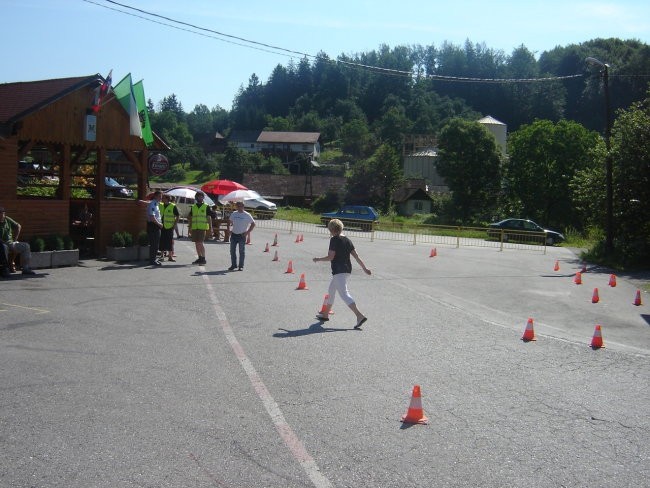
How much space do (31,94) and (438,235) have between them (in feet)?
90.6

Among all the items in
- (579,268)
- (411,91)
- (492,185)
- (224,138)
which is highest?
(411,91)

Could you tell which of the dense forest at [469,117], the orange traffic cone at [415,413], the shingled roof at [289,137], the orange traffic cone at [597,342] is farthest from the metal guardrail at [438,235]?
the shingled roof at [289,137]

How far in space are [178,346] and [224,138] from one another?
138153 millimetres

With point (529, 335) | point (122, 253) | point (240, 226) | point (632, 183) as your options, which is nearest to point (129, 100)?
point (122, 253)

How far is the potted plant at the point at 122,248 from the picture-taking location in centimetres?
1892

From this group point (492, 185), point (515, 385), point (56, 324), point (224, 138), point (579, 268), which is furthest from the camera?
point (224, 138)

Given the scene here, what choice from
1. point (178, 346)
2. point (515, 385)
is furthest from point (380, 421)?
point (178, 346)

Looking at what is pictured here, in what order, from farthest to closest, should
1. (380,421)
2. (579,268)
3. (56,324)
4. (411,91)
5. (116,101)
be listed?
(411,91) → (579,268) → (116,101) → (56,324) → (380,421)

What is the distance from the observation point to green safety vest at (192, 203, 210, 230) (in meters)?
19.0

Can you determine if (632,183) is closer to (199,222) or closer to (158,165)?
(199,222)

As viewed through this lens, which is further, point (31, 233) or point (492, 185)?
point (492, 185)

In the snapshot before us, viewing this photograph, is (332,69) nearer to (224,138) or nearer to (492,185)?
(224,138)

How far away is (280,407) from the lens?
7.00m

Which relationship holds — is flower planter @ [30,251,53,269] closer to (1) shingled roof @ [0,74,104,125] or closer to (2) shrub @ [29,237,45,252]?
(2) shrub @ [29,237,45,252]
